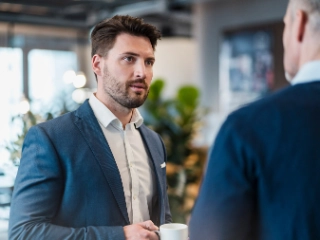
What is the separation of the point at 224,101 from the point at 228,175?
5.87m

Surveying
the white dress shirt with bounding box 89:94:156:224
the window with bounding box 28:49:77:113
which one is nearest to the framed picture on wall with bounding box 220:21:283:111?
the window with bounding box 28:49:77:113

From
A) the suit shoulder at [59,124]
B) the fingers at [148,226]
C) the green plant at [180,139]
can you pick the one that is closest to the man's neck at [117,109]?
the suit shoulder at [59,124]

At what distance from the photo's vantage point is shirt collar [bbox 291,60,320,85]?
0.94 m

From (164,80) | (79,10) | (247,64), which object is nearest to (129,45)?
(247,64)

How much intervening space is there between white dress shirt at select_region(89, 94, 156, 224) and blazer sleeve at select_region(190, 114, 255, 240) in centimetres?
47

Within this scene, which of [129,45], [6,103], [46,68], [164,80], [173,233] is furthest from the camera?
[46,68]

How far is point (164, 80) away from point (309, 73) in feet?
21.5

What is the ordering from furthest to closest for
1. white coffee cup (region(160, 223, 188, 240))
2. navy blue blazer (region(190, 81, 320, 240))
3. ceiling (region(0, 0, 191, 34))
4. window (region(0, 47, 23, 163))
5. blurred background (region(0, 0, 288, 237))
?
ceiling (region(0, 0, 191, 34)) < blurred background (region(0, 0, 288, 237)) < window (region(0, 47, 23, 163)) < white coffee cup (region(160, 223, 188, 240)) < navy blue blazer (region(190, 81, 320, 240))

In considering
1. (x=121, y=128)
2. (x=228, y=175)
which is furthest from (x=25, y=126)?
(x=228, y=175)

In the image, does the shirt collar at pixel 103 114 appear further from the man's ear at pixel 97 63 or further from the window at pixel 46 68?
the window at pixel 46 68

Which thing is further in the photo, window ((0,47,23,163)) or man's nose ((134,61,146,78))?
window ((0,47,23,163))

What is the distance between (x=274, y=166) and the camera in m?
0.92

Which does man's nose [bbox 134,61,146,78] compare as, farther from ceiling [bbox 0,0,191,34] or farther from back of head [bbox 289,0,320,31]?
ceiling [bbox 0,0,191,34]

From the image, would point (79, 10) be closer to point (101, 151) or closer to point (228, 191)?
point (101, 151)
